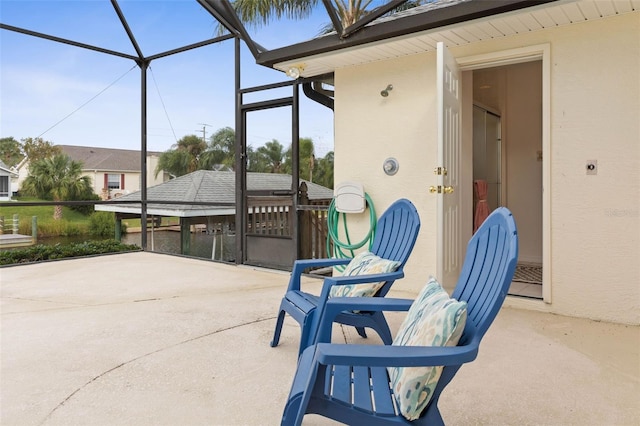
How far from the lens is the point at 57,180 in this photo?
21.2 feet

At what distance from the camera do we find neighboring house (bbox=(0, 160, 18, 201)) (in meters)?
5.84

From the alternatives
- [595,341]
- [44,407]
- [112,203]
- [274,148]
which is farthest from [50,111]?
[595,341]

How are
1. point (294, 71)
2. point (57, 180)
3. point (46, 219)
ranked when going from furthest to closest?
point (57, 180)
point (46, 219)
point (294, 71)

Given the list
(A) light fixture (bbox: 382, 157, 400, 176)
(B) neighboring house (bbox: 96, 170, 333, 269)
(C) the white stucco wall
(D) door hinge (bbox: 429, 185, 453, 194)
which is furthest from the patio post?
(C) the white stucco wall

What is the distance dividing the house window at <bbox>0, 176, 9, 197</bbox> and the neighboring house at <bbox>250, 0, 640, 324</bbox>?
3911mm

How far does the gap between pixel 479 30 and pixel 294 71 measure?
2.00 meters

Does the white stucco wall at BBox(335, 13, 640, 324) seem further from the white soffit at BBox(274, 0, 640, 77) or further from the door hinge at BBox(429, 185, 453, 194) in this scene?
the door hinge at BBox(429, 185, 453, 194)

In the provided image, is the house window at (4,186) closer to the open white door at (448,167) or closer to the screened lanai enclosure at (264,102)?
the screened lanai enclosure at (264,102)

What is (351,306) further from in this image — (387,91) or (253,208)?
(253,208)

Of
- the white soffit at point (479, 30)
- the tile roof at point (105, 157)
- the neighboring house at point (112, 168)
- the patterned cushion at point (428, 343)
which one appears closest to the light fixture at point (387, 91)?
the white soffit at point (479, 30)

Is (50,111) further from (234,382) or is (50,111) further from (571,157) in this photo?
(571,157)

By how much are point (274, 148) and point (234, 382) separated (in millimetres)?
3631

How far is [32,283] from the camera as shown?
4.71 metres

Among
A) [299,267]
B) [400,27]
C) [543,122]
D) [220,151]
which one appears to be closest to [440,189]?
[543,122]
